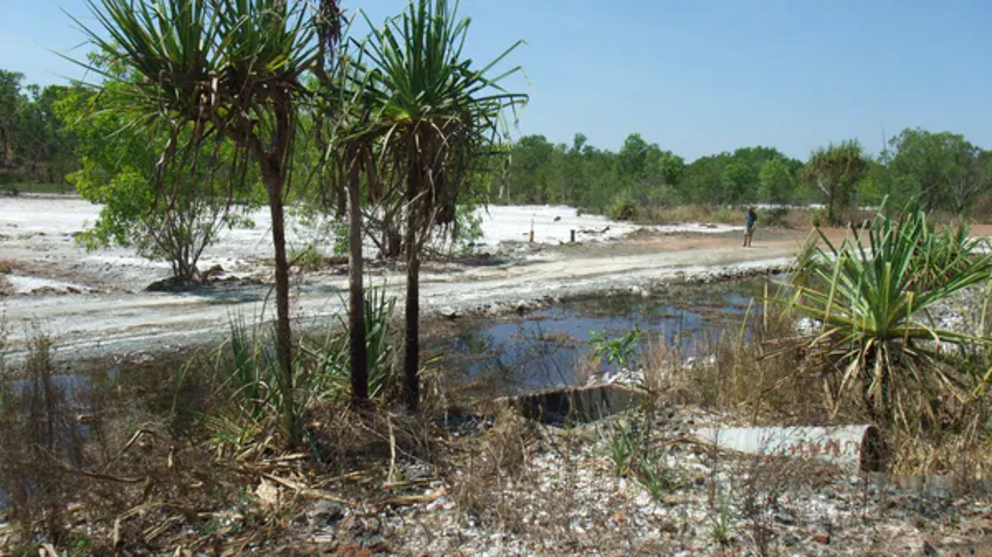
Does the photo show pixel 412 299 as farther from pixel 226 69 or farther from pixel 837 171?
pixel 837 171

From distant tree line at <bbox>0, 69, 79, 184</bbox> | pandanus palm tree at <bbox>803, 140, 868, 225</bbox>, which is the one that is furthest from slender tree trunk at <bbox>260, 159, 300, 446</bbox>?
distant tree line at <bbox>0, 69, 79, 184</bbox>

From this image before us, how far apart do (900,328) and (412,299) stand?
13.7 feet

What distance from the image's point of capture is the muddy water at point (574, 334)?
10.2 meters

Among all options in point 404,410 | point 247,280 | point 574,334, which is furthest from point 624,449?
point 247,280

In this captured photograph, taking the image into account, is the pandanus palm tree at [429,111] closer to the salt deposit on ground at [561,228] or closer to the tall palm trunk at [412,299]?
the tall palm trunk at [412,299]

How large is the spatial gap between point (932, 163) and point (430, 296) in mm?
39189

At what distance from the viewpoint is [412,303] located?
257 inches

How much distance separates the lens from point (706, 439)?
6.38 metres

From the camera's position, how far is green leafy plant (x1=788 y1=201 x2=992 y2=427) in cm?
624

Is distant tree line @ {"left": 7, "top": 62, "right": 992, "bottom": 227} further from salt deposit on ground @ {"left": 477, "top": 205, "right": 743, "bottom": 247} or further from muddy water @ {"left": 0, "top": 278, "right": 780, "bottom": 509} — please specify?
muddy water @ {"left": 0, "top": 278, "right": 780, "bottom": 509}

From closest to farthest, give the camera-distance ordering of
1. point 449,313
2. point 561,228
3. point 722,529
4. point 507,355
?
point 722,529
point 507,355
point 449,313
point 561,228

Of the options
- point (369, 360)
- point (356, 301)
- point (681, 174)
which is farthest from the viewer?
point (681, 174)

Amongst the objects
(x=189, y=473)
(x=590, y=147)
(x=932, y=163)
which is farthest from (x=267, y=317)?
(x=590, y=147)

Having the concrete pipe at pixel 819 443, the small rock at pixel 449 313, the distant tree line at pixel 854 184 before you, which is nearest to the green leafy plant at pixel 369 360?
the concrete pipe at pixel 819 443
